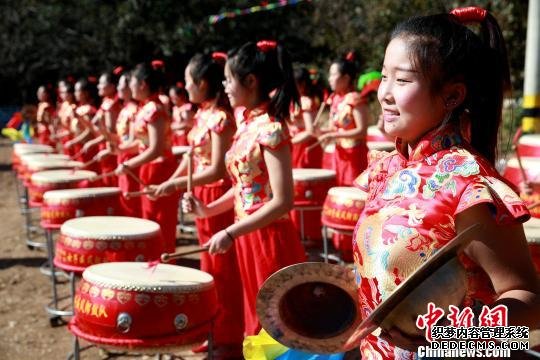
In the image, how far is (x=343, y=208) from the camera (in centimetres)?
457

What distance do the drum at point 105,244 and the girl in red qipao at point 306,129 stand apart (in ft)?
10.9

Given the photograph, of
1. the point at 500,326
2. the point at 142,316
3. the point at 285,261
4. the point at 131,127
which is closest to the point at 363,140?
the point at 131,127

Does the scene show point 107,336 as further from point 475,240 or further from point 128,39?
point 128,39

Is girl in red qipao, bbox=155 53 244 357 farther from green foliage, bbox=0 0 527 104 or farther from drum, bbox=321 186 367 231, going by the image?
green foliage, bbox=0 0 527 104

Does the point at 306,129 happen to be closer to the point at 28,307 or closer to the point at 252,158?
the point at 28,307

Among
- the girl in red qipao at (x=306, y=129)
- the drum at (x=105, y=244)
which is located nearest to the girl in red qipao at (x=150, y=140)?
the drum at (x=105, y=244)

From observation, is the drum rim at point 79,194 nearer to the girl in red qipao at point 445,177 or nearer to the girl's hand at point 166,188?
the girl's hand at point 166,188

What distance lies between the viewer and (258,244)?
3104 millimetres

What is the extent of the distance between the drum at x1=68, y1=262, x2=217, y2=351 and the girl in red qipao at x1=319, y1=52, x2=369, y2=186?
3556mm

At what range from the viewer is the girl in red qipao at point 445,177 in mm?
1424

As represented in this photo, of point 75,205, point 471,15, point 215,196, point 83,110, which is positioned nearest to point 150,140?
point 75,205

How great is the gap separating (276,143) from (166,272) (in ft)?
2.31

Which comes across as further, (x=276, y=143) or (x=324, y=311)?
(x=276, y=143)

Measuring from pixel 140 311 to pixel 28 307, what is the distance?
2.89 m
